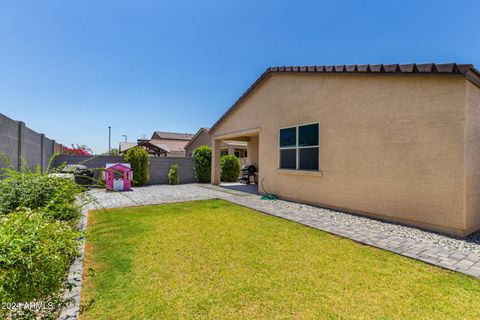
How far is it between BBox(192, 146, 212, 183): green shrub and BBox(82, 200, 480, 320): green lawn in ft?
35.4

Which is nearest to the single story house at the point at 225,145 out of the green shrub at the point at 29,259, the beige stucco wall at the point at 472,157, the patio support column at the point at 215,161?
the patio support column at the point at 215,161

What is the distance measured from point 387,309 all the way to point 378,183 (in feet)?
14.7

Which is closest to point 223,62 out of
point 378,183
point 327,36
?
point 327,36

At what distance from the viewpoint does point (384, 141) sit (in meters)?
6.11

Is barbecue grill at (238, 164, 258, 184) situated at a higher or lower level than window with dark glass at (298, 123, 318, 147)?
lower

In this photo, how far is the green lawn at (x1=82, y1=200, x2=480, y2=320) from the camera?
2531 mm

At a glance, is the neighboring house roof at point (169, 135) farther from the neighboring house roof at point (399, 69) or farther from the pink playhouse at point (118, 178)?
the neighboring house roof at point (399, 69)

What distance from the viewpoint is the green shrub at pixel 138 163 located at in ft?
45.3

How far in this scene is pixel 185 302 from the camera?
8.80ft

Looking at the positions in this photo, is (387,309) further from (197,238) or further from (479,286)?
(197,238)

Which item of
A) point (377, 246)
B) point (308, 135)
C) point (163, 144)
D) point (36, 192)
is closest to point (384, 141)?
point (308, 135)

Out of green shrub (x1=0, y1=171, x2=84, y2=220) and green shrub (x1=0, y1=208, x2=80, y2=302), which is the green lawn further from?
green shrub (x1=0, y1=171, x2=84, y2=220)

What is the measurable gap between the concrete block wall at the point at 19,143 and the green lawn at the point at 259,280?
3354 millimetres

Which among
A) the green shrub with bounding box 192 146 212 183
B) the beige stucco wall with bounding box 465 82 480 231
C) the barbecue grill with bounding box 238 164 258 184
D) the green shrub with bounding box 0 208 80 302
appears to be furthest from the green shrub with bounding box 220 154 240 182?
the green shrub with bounding box 0 208 80 302
